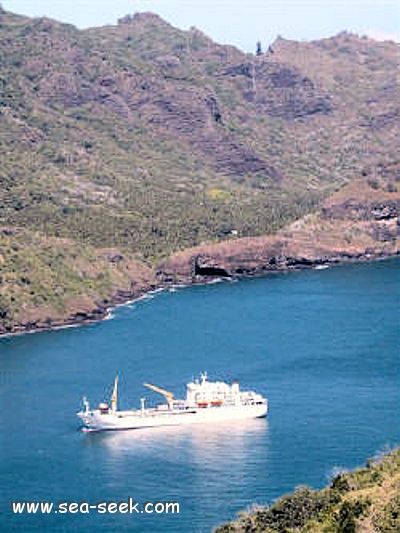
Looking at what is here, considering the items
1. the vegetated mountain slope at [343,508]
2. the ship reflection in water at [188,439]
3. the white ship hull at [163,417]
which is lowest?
the vegetated mountain slope at [343,508]

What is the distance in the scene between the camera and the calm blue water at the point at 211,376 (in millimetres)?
96625

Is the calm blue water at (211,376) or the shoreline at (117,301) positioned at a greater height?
the shoreline at (117,301)

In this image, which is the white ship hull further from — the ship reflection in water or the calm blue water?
the calm blue water

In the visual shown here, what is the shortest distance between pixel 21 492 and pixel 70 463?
748 centimetres

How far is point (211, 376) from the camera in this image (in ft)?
424

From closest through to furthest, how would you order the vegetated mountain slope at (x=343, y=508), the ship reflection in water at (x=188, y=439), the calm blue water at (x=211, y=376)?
the vegetated mountain slope at (x=343, y=508) < the calm blue water at (x=211, y=376) < the ship reflection in water at (x=188, y=439)

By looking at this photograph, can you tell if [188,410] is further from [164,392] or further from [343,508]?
[343,508]

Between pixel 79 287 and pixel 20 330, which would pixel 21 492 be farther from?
pixel 79 287

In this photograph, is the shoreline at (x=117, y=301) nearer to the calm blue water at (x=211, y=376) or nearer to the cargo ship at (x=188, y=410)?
the calm blue water at (x=211, y=376)

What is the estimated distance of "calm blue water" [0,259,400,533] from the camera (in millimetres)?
96625

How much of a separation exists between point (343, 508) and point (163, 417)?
137ft

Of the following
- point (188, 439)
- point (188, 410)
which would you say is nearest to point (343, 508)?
point (188, 439)

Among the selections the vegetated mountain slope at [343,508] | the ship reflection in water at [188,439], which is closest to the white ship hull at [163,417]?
the ship reflection in water at [188,439]

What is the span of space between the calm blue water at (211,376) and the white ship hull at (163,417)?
94cm
